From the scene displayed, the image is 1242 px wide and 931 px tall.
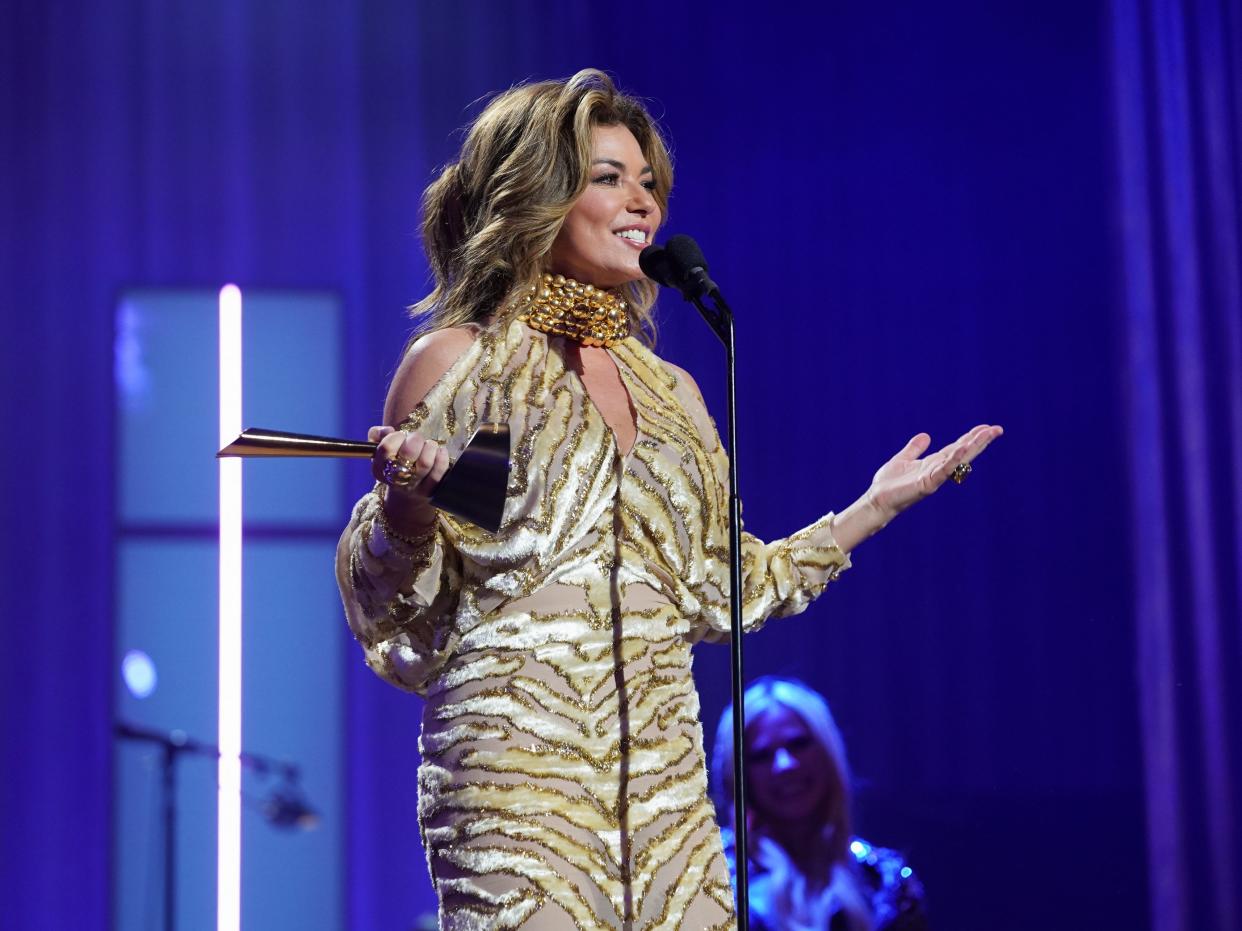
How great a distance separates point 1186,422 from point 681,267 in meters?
2.17

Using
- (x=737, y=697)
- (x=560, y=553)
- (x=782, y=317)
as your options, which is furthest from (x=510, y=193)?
(x=782, y=317)

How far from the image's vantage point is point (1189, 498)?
3.55 meters

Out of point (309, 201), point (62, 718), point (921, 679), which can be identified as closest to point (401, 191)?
point (309, 201)

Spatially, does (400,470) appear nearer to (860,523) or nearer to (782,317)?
(860,523)

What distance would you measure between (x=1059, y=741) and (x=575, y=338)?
201 cm

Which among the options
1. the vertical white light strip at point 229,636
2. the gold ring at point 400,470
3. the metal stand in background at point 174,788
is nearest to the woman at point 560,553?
the gold ring at point 400,470

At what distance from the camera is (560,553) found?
6.10ft

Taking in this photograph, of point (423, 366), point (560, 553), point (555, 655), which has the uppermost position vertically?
point (423, 366)

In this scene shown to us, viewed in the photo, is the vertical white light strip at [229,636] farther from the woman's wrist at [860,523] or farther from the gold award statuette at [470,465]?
the gold award statuette at [470,465]

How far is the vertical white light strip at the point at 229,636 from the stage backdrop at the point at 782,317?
2.6 inches

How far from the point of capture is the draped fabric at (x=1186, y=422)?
11.4 feet

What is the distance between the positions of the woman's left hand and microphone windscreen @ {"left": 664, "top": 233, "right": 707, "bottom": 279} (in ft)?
1.60

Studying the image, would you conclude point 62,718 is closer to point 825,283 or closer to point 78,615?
point 78,615

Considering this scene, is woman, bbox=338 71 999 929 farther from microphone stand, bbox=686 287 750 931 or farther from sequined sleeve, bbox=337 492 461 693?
microphone stand, bbox=686 287 750 931
